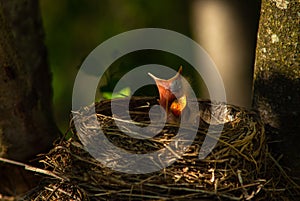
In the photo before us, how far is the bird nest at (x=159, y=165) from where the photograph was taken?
2018 millimetres

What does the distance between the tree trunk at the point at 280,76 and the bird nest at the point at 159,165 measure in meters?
0.10

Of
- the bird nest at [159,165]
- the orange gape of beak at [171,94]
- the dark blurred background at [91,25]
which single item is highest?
the orange gape of beak at [171,94]

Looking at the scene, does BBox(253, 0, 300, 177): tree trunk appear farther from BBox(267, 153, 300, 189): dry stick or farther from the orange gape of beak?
the orange gape of beak

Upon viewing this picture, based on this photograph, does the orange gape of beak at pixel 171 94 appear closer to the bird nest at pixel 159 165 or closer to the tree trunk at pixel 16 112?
the bird nest at pixel 159 165

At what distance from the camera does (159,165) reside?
81.9 inches

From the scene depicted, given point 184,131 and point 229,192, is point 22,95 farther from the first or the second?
point 229,192

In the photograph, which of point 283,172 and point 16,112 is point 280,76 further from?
point 16,112

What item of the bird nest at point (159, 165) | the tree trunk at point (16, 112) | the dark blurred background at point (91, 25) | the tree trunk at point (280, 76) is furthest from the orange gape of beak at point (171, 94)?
the dark blurred background at point (91, 25)

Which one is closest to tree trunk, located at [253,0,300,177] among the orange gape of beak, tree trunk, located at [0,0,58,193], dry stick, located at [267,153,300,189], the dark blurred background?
dry stick, located at [267,153,300,189]

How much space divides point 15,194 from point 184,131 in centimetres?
91

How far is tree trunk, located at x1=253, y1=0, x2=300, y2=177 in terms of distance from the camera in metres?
2.28

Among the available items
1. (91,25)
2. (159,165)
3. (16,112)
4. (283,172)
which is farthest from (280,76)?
(91,25)

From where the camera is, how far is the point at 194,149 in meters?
2.13

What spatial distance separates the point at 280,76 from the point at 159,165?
0.59m
